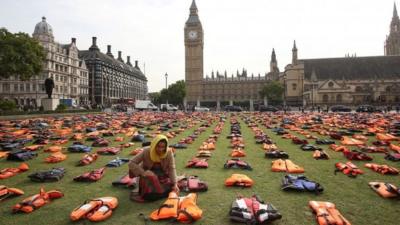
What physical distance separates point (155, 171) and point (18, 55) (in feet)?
141

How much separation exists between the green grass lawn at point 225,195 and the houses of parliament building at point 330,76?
6795 cm

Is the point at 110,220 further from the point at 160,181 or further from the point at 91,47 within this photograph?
the point at 91,47

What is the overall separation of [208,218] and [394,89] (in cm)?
10330

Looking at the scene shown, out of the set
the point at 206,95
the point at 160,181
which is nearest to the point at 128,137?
the point at 160,181

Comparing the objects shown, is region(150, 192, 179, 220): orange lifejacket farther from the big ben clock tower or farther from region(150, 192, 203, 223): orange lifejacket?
the big ben clock tower

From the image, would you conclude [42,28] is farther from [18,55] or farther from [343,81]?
[343,81]

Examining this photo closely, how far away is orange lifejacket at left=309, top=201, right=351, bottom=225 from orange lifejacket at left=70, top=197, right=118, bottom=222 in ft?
12.7

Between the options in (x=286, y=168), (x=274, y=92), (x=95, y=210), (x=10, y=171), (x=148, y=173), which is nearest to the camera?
(x=95, y=210)

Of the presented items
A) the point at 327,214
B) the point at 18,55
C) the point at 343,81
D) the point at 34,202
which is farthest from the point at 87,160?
the point at 343,81

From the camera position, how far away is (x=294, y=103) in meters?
100

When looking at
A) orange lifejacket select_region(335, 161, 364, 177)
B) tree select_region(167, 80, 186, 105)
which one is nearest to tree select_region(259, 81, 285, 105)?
tree select_region(167, 80, 186, 105)

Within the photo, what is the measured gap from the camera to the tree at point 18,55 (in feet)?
135

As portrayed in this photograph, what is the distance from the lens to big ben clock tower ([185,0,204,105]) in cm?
13000

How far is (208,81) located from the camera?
486ft
